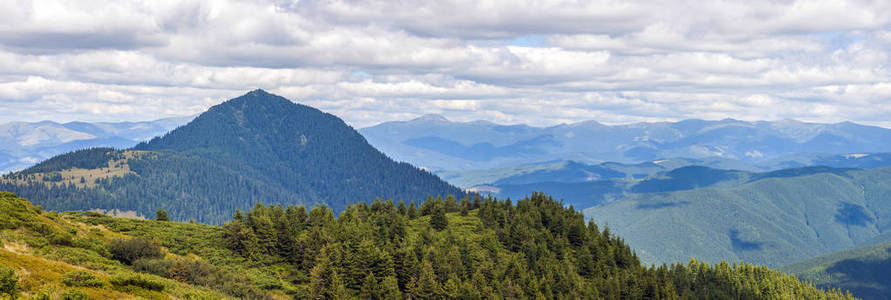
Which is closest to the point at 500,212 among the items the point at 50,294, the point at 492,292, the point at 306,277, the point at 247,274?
the point at 492,292

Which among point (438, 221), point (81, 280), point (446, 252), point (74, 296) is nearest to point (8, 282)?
point (74, 296)

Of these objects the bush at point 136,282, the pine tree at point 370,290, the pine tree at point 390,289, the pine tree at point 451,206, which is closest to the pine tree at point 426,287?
the pine tree at point 390,289

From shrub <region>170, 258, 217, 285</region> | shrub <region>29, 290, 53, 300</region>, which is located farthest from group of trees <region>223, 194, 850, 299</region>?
shrub <region>29, 290, 53, 300</region>

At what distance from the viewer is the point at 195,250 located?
3748 inches

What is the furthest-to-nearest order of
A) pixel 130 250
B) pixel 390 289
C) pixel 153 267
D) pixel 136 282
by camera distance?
pixel 390 289, pixel 130 250, pixel 153 267, pixel 136 282

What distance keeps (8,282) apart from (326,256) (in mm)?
57063

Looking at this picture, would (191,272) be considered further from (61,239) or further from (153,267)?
(61,239)

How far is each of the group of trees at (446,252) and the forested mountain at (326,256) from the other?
0.88 feet

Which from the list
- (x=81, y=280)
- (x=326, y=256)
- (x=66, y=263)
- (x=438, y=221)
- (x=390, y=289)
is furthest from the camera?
(x=438, y=221)

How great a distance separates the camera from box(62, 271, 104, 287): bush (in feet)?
157

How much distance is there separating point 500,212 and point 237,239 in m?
70.0

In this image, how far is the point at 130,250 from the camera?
77062mm

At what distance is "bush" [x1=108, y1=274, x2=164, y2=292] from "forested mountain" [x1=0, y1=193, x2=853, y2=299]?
128 millimetres

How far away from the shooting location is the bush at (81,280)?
157 ft
